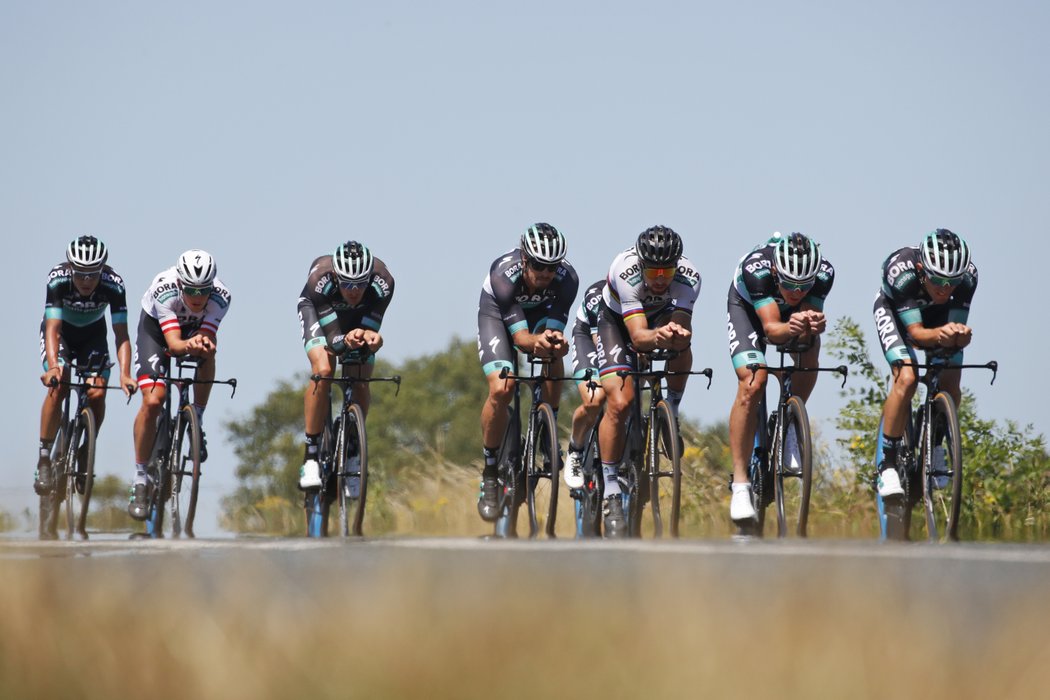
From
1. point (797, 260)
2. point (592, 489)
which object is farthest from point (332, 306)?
point (797, 260)

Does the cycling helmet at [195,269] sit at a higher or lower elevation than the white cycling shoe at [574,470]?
higher

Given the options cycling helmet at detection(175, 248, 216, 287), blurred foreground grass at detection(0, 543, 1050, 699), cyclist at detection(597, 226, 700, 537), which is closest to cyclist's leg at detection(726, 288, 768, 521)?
cyclist at detection(597, 226, 700, 537)

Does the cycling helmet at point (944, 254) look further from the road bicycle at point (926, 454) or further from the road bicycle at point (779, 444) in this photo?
the road bicycle at point (779, 444)

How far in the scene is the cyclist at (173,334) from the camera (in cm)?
1430

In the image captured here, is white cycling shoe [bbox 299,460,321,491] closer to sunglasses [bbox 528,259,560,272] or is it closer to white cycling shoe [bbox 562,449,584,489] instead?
white cycling shoe [bbox 562,449,584,489]

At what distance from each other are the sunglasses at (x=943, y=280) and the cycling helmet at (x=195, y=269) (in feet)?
19.1

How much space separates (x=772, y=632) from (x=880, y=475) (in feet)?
23.7

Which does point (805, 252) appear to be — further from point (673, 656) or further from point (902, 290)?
point (673, 656)

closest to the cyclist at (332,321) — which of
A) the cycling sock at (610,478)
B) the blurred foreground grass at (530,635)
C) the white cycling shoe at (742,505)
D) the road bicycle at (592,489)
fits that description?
the road bicycle at (592,489)

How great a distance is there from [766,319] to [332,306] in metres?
3.60

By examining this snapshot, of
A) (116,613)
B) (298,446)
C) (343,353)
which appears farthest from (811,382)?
(298,446)

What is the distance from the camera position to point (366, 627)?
554 centimetres

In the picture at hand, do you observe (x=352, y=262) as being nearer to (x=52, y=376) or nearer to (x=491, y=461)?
(x=491, y=461)

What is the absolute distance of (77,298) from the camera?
Answer: 15.5 metres
